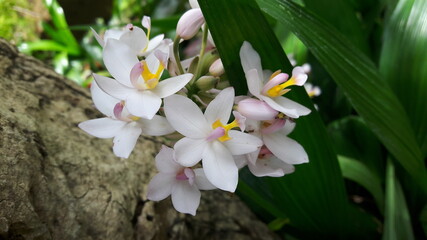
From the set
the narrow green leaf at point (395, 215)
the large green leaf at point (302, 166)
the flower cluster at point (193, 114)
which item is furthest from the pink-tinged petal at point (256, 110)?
the narrow green leaf at point (395, 215)

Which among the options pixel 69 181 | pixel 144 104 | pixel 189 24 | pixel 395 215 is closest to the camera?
pixel 144 104

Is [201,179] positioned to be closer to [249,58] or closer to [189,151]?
[189,151]

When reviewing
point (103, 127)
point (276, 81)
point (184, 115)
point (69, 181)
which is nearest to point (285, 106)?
point (276, 81)

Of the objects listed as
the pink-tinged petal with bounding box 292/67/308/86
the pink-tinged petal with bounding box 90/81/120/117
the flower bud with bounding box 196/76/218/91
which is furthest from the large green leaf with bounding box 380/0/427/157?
the pink-tinged petal with bounding box 90/81/120/117

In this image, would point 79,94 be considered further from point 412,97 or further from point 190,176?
point 412,97

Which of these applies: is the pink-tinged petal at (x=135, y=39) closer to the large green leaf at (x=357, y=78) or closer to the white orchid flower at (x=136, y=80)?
the white orchid flower at (x=136, y=80)

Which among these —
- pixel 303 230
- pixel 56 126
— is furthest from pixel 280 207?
pixel 56 126
